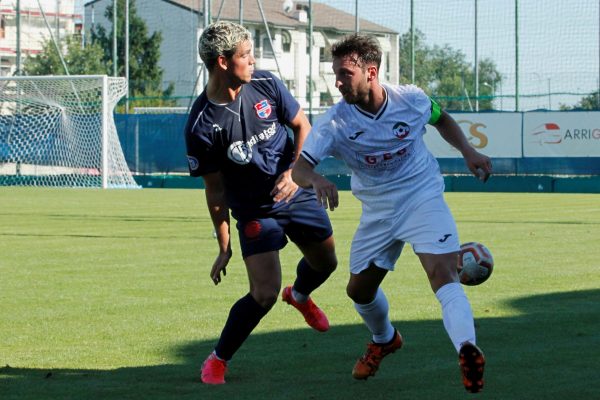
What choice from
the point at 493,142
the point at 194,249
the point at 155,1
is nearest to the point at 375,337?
the point at 194,249

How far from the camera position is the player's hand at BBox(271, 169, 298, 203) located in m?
6.91

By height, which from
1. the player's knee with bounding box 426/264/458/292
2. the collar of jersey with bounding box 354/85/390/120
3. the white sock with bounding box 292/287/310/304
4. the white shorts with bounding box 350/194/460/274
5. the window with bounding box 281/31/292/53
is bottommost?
the white sock with bounding box 292/287/310/304

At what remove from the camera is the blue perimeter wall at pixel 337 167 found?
3128 cm

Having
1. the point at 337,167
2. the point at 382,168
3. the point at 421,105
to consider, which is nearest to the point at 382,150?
the point at 382,168

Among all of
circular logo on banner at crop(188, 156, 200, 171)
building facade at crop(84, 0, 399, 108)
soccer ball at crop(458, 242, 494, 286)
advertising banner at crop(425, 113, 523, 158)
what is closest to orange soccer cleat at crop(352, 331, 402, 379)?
soccer ball at crop(458, 242, 494, 286)

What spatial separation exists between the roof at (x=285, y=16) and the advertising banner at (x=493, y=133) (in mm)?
6843

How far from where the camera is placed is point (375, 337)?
6.95m

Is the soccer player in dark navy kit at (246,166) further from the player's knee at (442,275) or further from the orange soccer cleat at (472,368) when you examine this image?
the orange soccer cleat at (472,368)

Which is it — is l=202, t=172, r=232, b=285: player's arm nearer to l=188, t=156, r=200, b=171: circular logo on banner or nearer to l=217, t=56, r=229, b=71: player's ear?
l=188, t=156, r=200, b=171: circular logo on banner

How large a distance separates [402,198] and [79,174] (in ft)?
102

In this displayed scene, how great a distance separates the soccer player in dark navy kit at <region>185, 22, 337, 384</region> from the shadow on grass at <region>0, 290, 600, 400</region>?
1.18 ft

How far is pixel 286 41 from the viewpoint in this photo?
238 ft

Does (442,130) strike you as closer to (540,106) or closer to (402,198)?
(402,198)

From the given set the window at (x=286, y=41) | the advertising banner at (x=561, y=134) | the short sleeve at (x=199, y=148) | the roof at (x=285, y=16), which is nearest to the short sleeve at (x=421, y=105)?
the short sleeve at (x=199, y=148)
